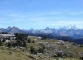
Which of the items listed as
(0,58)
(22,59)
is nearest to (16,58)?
(22,59)

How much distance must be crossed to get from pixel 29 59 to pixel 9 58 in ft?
17.4

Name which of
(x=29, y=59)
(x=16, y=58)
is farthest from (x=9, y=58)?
(x=29, y=59)

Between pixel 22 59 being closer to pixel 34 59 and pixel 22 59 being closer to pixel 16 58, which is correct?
pixel 16 58

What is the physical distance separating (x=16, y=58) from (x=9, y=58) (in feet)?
5.52

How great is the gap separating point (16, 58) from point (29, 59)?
3623 millimetres

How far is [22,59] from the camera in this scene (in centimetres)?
4241

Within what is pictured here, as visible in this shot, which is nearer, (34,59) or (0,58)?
(0,58)

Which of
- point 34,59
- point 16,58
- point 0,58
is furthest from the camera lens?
point 34,59

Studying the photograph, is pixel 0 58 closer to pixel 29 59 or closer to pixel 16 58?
pixel 16 58

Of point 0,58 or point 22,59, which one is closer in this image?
point 0,58

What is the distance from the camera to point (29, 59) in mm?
44500

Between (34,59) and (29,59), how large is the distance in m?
1.81

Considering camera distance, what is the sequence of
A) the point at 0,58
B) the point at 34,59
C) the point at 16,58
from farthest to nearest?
the point at 34,59, the point at 16,58, the point at 0,58

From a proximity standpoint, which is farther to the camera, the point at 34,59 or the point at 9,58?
the point at 34,59
